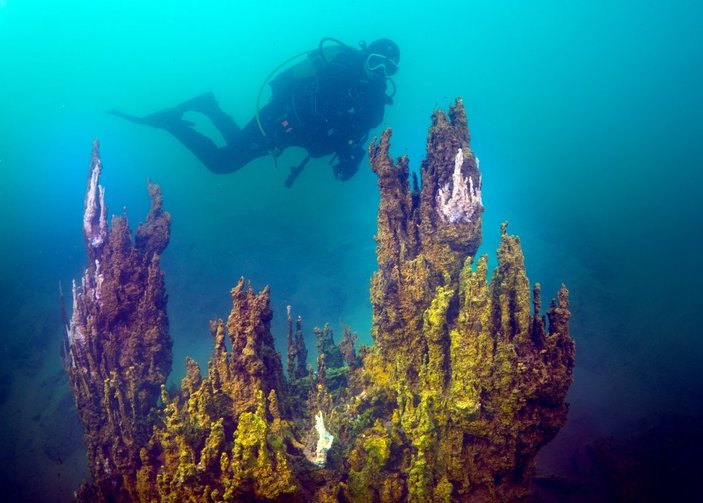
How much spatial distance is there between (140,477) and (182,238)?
19.6m

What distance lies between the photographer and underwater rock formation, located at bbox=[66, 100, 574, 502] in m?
3.84

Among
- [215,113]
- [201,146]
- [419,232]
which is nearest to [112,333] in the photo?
[419,232]

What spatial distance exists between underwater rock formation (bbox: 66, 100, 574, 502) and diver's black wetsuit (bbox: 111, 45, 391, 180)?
10.9 feet

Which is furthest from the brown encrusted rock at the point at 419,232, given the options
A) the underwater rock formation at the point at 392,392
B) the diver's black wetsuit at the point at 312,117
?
the diver's black wetsuit at the point at 312,117

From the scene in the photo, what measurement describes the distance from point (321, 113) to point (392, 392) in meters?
6.75

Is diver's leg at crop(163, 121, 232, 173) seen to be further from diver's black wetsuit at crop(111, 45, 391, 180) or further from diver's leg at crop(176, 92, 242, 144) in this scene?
diver's leg at crop(176, 92, 242, 144)

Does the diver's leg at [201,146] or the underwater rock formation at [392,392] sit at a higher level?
the diver's leg at [201,146]

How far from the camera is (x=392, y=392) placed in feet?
17.1

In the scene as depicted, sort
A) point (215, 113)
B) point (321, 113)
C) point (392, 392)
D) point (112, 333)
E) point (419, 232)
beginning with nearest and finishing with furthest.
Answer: point (392, 392)
point (419, 232)
point (112, 333)
point (321, 113)
point (215, 113)

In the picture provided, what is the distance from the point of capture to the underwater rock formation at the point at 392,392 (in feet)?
12.6

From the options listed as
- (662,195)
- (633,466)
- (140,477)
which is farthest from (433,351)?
(662,195)

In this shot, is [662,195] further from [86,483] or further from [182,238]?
[86,483]

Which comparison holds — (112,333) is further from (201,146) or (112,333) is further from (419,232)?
(201,146)

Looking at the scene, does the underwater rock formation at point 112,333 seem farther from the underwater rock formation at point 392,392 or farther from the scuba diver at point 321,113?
the scuba diver at point 321,113
